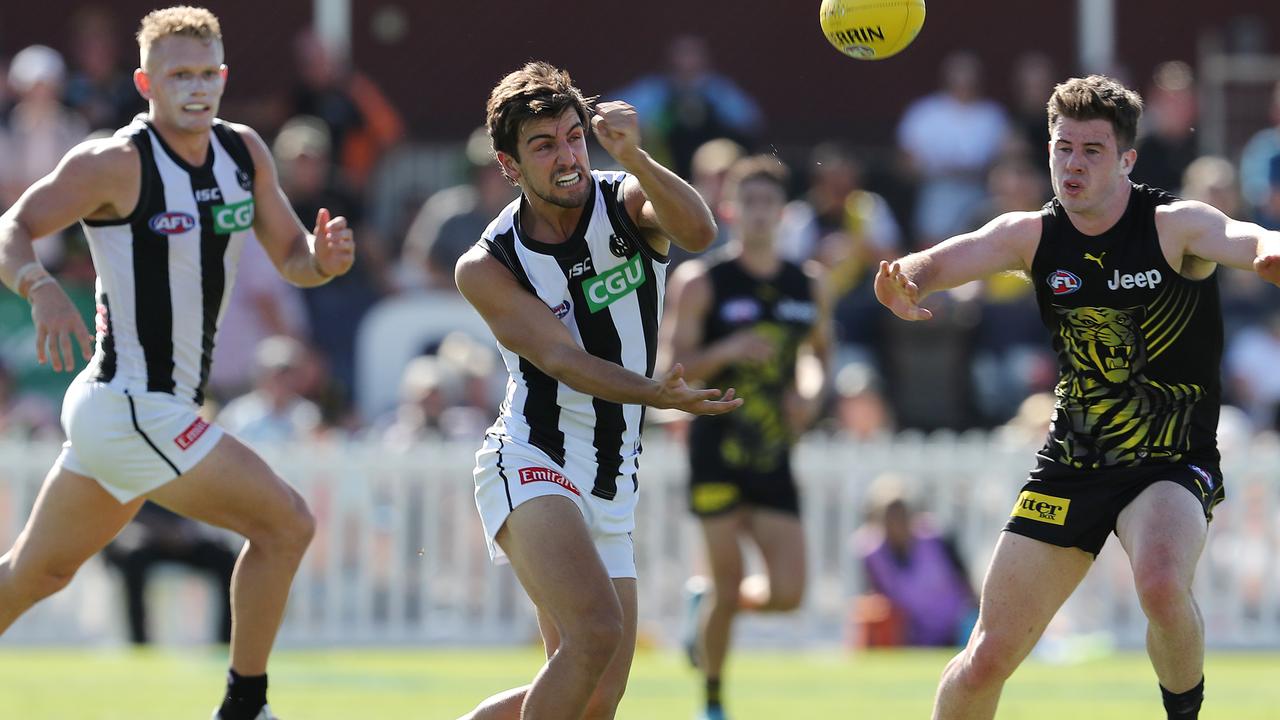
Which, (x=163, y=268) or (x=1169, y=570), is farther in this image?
(x=163, y=268)

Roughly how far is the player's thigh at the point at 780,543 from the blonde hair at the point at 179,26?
416cm

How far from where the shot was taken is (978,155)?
55.9 feet

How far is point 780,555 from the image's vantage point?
10.3 m

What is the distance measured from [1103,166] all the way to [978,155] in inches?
407

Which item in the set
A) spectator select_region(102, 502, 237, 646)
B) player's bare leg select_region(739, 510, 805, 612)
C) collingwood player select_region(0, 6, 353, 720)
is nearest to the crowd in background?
spectator select_region(102, 502, 237, 646)

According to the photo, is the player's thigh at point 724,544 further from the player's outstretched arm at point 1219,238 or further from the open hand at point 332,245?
the player's outstretched arm at point 1219,238

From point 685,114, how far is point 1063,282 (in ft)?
31.1

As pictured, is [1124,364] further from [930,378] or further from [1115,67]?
[1115,67]

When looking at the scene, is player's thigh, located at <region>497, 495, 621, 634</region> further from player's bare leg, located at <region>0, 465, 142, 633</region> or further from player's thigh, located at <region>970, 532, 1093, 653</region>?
player's bare leg, located at <region>0, 465, 142, 633</region>

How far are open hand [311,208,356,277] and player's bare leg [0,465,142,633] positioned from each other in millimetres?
1203

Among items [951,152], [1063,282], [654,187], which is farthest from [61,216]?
[951,152]

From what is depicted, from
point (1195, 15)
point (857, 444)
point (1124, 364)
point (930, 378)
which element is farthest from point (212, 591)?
point (1195, 15)

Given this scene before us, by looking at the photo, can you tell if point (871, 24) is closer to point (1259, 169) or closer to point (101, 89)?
point (1259, 169)

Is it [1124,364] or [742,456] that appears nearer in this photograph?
[1124,364]
